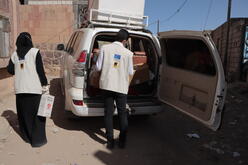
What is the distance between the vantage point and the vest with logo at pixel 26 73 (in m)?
3.28

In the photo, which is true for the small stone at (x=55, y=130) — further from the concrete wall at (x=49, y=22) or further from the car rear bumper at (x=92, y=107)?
the concrete wall at (x=49, y=22)

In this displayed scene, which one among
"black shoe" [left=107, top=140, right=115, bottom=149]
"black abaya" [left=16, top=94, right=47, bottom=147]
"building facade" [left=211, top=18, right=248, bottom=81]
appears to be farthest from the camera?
"building facade" [left=211, top=18, right=248, bottom=81]

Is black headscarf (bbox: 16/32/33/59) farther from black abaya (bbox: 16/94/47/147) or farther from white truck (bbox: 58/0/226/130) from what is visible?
white truck (bbox: 58/0/226/130)

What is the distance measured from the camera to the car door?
308 cm

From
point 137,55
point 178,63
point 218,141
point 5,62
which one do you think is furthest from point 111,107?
point 5,62

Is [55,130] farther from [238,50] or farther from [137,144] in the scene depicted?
[238,50]

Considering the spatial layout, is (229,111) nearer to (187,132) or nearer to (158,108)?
(187,132)

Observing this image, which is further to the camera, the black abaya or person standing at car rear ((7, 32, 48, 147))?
the black abaya

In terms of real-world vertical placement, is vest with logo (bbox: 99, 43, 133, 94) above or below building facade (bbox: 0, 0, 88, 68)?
below

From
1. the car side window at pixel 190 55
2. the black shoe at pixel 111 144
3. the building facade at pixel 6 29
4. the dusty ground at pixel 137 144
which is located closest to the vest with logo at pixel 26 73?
the dusty ground at pixel 137 144

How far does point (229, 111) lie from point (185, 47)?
297cm

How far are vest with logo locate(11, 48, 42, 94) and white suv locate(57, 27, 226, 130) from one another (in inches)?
24.5

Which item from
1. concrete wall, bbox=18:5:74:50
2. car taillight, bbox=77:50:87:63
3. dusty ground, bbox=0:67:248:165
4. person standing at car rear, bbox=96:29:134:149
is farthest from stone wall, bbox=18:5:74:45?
person standing at car rear, bbox=96:29:134:149

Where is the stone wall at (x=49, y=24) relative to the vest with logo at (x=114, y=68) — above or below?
above
